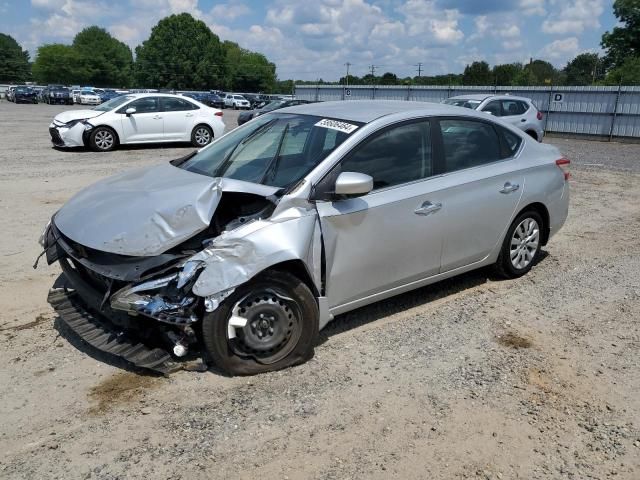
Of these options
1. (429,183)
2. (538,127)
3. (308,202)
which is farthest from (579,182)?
(308,202)

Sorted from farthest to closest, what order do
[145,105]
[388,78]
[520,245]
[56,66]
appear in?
[56,66]
[388,78]
[145,105]
[520,245]

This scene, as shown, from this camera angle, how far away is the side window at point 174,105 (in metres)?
15.8

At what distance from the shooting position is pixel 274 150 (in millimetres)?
4504

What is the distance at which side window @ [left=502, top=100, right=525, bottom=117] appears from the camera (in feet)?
50.6

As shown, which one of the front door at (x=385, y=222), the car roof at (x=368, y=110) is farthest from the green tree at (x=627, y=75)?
the front door at (x=385, y=222)

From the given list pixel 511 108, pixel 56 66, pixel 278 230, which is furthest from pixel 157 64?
pixel 278 230

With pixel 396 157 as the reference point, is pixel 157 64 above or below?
above

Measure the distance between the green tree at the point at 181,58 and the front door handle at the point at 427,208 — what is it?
105818 mm

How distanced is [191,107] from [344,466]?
14.8 meters

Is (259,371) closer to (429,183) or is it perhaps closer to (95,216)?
(95,216)

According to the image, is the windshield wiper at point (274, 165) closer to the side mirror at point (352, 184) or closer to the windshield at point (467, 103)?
the side mirror at point (352, 184)

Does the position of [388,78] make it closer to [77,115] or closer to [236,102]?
[236,102]

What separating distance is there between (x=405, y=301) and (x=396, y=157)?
1437 mm

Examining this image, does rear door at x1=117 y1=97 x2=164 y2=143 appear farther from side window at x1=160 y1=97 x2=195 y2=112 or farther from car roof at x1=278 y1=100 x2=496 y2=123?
car roof at x1=278 y1=100 x2=496 y2=123
